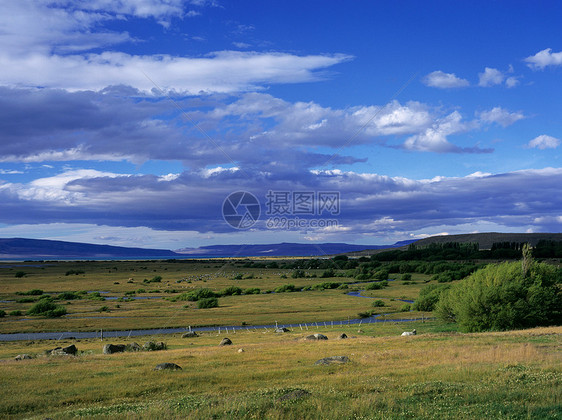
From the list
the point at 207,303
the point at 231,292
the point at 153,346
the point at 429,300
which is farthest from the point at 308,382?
the point at 231,292

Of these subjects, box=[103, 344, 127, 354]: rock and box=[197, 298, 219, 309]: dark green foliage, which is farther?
box=[197, 298, 219, 309]: dark green foliage

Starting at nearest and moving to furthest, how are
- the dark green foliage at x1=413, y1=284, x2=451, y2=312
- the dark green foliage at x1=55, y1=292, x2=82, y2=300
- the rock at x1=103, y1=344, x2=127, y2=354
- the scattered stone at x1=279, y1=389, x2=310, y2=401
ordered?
the scattered stone at x1=279, y1=389, x2=310, y2=401 < the rock at x1=103, y1=344, x2=127, y2=354 < the dark green foliage at x1=413, y1=284, x2=451, y2=312 < the dark green foliage at x1=55, y1=292, x2=82, y2=300

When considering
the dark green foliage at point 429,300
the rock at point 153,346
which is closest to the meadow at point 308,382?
the rock at point 153,346

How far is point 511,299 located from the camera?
40719mm

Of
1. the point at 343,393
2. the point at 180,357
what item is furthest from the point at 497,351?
the point at 180,357

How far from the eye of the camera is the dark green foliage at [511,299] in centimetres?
4047

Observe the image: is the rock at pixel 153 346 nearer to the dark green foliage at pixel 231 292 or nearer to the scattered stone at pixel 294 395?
the scattered stone at pixel 294 395

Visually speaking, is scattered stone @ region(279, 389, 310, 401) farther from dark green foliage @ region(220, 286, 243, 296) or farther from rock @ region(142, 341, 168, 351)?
dark green foliage @ region(220, 286, 243, 296)

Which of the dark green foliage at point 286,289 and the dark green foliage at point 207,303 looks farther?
the dark green foliage at point 286,289

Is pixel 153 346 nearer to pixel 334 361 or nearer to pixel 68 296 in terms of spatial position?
pixel 334 361

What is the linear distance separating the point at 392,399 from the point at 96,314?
Result: 66.8 m

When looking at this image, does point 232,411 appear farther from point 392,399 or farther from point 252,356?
point 252,356

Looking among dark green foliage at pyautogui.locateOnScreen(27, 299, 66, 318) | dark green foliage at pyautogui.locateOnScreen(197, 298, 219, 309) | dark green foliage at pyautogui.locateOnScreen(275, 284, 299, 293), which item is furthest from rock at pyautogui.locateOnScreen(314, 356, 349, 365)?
dark green foliage at pyautogui.locateOnScreen(275, 284, 299, 293)

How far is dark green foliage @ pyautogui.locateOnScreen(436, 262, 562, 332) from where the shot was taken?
40.5 metres
